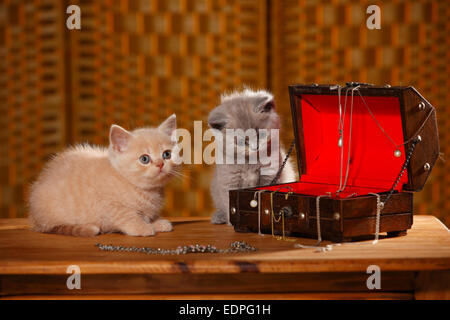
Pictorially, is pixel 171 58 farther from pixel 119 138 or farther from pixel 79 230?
pixel 79 230

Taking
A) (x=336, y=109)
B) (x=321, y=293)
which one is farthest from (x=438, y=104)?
(x=321, y=293)

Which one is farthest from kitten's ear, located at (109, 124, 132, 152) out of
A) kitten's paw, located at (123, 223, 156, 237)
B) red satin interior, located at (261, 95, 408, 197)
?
red satin interior, located at (261, 95, 408, 197)

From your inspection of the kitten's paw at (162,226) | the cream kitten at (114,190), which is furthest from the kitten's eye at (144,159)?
the kitten's paw at (162,226)

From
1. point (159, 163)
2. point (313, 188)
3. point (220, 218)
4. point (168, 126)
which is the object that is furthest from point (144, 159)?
point (313, 188)

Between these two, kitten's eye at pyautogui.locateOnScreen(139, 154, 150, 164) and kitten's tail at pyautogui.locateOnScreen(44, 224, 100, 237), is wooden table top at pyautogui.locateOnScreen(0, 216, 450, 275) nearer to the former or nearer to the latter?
kitten's tail at pyautogui.locateOnScreen(44, 224, 100, 237)

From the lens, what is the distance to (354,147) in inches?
87.4

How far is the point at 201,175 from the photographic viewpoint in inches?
→ 113

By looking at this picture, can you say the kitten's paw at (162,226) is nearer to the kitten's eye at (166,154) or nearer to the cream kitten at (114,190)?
the cream kitten at (114,190)

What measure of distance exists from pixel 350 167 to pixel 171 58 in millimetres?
981

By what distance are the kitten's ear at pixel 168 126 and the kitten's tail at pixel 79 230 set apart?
1.30 ft

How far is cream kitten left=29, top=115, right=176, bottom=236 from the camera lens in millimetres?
2055

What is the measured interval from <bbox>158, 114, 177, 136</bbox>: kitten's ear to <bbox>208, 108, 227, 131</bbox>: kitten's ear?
0.13 m

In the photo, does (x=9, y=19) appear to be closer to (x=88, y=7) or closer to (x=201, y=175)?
(x=88, y=7)

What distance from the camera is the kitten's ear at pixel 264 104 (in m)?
2.23
